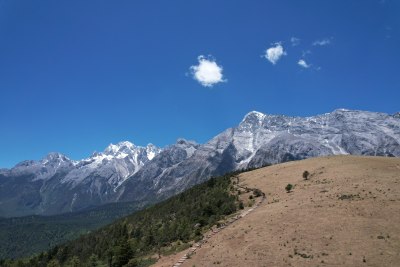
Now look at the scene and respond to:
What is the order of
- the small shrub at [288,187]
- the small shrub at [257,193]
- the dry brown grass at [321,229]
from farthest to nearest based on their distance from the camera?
the small shrub at [257,193]
the small shrub at [288,187]
the dry brown grass at [321,229]

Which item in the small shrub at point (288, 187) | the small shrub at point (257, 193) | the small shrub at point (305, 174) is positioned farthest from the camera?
the small shrub at point (305, 174)

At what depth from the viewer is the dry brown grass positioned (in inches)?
1956

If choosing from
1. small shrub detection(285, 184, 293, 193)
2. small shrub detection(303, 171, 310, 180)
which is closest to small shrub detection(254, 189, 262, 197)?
small shrub detection(285, 184, 293, 193)

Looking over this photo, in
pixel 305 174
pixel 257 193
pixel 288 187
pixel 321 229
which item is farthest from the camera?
pixel 305 174

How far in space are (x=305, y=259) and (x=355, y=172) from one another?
51.1 meters

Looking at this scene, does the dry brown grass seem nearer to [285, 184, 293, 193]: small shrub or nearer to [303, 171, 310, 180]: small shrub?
[285, 184, 293, 193]: small shrub

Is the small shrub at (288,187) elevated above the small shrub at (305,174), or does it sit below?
below

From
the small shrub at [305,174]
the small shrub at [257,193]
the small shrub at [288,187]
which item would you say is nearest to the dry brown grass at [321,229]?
the small shrub at [288,187]

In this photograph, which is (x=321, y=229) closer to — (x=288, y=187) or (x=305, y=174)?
(x=288, y=187)

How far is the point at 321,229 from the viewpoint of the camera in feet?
189

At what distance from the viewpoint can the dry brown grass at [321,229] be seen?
49688mm

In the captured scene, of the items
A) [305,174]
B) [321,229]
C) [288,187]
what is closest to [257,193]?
[288,187]

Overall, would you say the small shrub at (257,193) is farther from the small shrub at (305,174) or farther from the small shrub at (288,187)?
the small shrub at (305,174)

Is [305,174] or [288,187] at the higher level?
[305,174]
